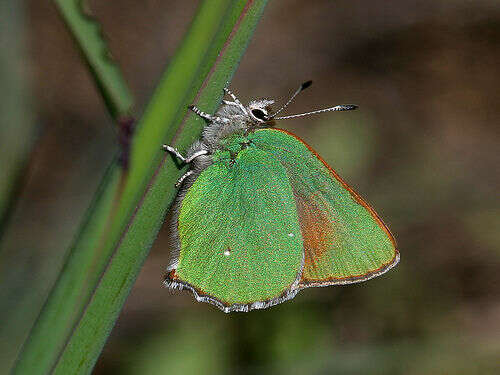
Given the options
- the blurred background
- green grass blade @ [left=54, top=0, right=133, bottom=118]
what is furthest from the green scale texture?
green grass blade @ [left=54, top=0, right=133, bottom=118]

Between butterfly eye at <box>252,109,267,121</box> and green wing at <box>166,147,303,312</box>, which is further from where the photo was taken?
butterfly eye at <box>252,109,267,121</box>

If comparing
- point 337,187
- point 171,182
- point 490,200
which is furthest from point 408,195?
point 171,182

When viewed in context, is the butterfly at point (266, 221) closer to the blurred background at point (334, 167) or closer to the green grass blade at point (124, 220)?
the blurred background at point (334, 167)

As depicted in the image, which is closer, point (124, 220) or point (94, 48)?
point (124, 220)

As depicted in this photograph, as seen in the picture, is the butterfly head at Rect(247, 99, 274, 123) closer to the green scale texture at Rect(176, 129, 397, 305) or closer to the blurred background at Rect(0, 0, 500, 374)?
the green scale texture at Rect(176, 129, 397, 305)

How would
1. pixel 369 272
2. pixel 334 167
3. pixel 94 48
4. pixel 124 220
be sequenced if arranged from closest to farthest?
pixel 124 220 → pixel 94 48 → pixel 369 272 → pixel 334 167

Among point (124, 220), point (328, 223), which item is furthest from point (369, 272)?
point (124, 220)

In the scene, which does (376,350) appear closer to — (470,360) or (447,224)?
(470,360)

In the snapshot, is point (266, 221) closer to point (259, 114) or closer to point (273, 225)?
point (273, 225)

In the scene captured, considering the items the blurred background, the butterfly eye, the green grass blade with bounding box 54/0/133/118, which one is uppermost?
the green grass blade with bounding box 54/0/133/118
